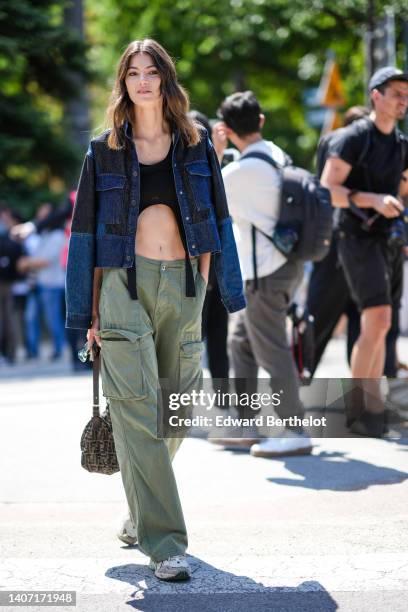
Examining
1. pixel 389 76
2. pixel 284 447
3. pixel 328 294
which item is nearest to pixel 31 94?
pixel 328 294

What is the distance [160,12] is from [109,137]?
23.4 meters

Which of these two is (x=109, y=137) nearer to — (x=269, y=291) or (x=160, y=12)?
(x=269, y=291)

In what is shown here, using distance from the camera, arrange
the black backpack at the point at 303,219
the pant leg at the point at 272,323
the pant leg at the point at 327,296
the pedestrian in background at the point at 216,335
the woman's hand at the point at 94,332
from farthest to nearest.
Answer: the pant leg at the point at 327,296
the pedestrian in background at the point at 216,335
the pant leg at the point at 272,323
the black backpack at the point at 303,219
the woman's hand at the point at 94,332

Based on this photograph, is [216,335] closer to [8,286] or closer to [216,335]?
[216,335]

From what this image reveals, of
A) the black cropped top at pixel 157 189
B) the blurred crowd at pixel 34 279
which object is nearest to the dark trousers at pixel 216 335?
the black cropped top at pixel 157 189

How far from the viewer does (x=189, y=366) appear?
4680 mm

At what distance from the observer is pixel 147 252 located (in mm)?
4578

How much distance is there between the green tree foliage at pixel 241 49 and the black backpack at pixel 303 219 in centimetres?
1364

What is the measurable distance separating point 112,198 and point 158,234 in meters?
0.23

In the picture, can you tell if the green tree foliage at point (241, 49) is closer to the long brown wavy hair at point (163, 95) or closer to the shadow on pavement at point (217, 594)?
the long brown wavy hair at point (163, 95)

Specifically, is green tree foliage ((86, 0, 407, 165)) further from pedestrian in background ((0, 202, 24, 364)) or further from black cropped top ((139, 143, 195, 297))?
black cropped top ((139, 143, 195, 297))

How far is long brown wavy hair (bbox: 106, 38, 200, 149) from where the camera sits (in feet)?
15.1

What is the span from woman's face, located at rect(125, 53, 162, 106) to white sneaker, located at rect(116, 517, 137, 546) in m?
1.72

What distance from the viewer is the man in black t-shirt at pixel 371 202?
23.5 ft
